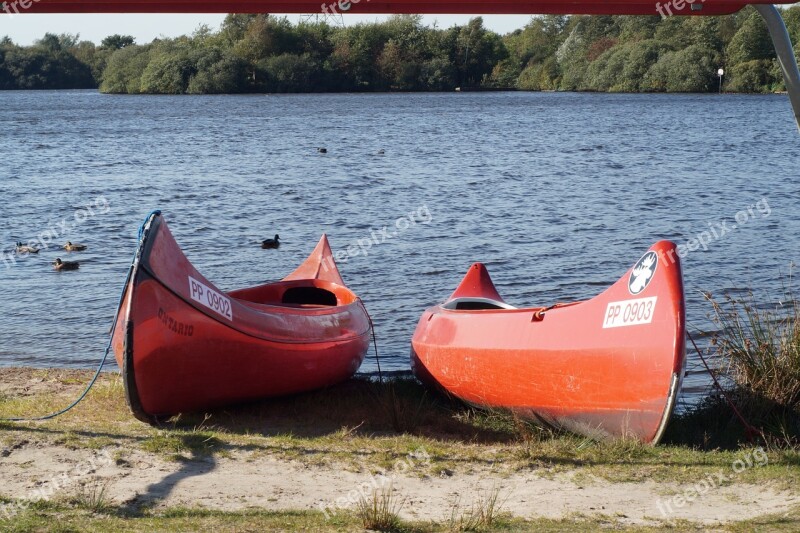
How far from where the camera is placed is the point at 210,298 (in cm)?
805

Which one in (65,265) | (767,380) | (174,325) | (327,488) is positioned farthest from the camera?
(65,265)

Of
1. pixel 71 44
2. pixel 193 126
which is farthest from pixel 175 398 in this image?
pixel 71 44

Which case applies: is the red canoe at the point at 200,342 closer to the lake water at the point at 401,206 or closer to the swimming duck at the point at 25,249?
the lake water at the point at 401,206

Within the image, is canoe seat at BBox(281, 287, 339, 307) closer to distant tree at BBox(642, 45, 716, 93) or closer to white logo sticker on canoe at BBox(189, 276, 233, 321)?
white logo sticker on canoe at BBox(189, 276, 233, 321)

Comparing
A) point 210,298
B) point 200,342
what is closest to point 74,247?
point 210,298

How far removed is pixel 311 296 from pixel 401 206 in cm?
1469

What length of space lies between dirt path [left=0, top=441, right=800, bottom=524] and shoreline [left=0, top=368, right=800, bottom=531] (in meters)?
0.01

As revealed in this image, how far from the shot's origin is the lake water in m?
15.4

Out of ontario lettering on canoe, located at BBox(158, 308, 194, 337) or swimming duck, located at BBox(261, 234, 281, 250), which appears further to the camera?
swimming duck, located at BBox(261, 234, 281, 250)

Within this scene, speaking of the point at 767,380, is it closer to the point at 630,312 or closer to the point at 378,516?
the point at 630,312

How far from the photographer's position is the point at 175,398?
7.88m

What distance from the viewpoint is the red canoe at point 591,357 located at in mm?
6832

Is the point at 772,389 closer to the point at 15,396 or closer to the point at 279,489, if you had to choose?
the point at 279,489

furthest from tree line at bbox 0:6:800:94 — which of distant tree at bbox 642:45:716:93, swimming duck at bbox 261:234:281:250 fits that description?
swimming duck at bbox 261:234:281:250
